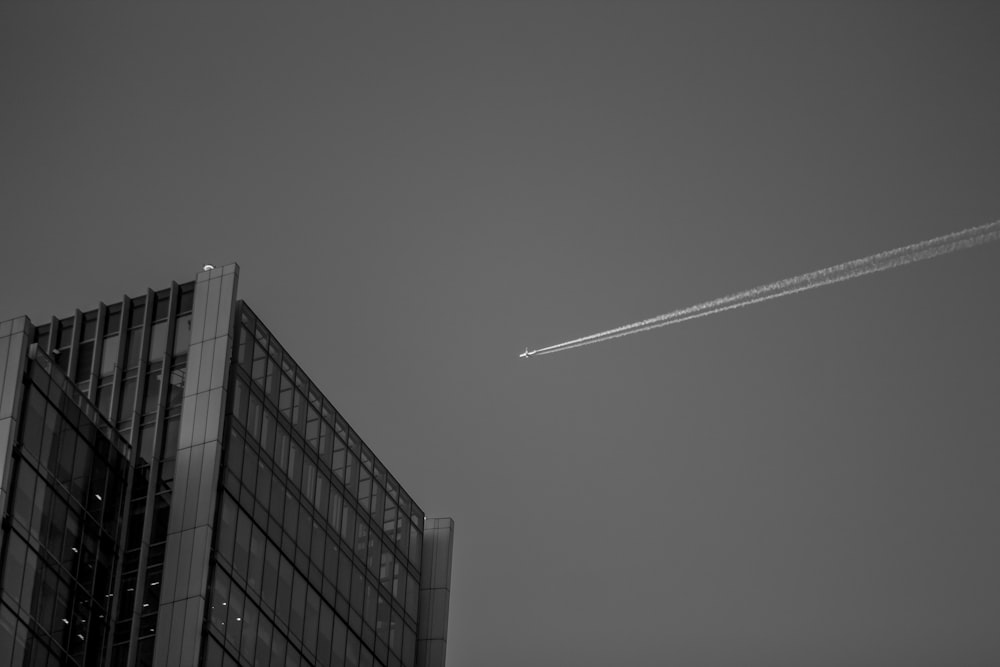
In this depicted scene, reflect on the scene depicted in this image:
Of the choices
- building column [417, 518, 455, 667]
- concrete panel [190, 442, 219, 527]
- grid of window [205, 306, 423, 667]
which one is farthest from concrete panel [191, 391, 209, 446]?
building column [417, 518, 455, 667]

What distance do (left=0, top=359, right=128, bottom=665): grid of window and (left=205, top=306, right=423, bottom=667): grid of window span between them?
14.7ft

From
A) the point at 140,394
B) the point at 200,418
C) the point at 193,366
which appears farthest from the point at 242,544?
the point at 140,394

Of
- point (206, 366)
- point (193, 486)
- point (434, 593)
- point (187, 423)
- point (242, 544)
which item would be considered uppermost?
point (206, 366)

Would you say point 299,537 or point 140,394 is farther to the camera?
point 299,537

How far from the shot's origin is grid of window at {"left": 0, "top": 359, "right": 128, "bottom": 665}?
65.5 metres

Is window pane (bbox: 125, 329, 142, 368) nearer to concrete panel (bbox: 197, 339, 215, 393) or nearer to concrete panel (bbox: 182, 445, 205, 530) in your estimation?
concrete panel (bbox: 197, 339, 215, 393)

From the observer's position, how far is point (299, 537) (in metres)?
80.9

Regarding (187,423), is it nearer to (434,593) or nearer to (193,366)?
(193,366)

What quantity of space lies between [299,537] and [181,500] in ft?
28.2

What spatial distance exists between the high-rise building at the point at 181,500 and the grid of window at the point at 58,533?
0.07 m

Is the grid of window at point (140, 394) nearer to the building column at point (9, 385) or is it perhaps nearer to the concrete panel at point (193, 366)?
the concrete panel at point (193, 366)

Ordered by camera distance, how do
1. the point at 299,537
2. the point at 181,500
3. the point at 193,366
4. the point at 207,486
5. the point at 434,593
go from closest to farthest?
the point at 207,486
the point at 181,500
the point at 193,366
the point at 299,537
the point at 434,593

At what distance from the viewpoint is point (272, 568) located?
255ft

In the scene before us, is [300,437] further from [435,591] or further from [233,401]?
[435,591]
